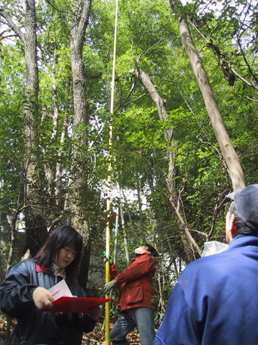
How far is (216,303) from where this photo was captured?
1288 millimetres

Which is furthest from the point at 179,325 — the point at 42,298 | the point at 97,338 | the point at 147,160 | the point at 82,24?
the point at 82,24

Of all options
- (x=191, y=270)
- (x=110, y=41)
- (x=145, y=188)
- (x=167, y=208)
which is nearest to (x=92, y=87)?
(x=110, y=41)

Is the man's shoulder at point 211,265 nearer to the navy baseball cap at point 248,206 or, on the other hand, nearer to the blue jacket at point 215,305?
the blue jacket at point 215,305

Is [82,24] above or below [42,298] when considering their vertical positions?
above

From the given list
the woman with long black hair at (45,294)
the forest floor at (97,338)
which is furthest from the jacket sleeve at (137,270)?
the woman with long black hair at (45,294)

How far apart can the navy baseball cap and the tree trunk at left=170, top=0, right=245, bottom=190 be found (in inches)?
148

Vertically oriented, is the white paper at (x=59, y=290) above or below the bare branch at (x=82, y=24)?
below

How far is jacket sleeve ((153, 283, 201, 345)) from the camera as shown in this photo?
1.28 m

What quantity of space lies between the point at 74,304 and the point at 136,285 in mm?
3188

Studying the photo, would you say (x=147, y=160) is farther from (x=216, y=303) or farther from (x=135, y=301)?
(x=216, y=303)

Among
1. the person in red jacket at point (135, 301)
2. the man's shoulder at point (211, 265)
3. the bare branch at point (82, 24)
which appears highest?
the bare branch at point (82, 24)

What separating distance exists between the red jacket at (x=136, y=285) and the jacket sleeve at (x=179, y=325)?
4.21m

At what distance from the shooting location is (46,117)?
651 centimetres

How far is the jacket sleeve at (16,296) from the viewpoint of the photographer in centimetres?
235
